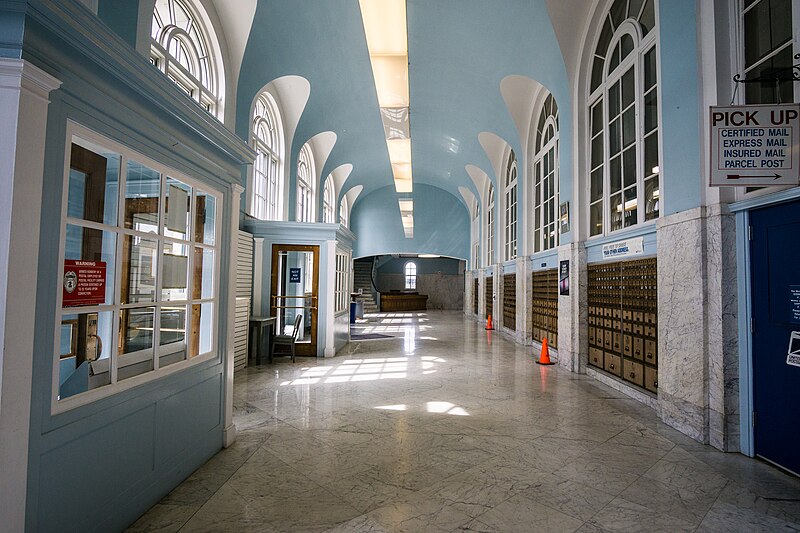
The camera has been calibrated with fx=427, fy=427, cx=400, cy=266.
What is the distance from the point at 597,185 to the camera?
7363mm

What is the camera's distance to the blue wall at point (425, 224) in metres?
23.7

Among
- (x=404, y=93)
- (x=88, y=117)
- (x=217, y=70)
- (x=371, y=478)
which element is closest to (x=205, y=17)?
(x=217, y=70)

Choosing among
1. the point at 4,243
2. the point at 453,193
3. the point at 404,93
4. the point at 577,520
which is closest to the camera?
the point at 4,243

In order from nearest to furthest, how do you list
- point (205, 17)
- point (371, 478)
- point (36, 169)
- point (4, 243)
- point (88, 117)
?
point (4, 243), point (36, 169), point (88, 117), point (371, 478), point (205, 17)

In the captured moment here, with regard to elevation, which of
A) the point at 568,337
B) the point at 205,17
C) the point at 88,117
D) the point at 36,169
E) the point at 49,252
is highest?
the point at 205,17

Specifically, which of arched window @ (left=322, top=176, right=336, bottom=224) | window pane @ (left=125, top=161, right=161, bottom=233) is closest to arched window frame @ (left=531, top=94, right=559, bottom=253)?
window pane @ (left=125, top=161, right=161, bottom=233)

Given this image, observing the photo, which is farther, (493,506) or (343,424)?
(343,424)

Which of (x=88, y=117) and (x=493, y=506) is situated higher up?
(x=88, y=117)

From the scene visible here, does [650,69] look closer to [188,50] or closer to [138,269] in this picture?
[138,269]

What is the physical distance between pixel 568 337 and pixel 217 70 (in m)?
7.97

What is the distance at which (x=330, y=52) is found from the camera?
927cm

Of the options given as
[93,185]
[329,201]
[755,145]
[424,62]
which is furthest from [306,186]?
[755,145]

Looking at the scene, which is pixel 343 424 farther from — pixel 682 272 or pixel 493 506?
pixel 682 272

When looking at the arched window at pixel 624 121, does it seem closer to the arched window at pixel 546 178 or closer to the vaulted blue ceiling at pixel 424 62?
the vaulted blue ceiling at pixel 424 62
